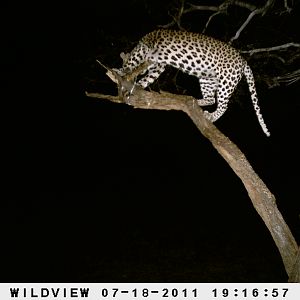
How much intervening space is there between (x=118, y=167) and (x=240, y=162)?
15.9 metres

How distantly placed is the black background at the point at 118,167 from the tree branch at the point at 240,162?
130 inches

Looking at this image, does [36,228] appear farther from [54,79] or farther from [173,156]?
[173,156]

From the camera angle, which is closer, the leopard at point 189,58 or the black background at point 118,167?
the leopard at point 189,58

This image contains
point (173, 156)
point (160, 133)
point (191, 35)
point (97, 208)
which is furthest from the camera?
point (160, 133)

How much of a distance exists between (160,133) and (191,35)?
60.4 ft

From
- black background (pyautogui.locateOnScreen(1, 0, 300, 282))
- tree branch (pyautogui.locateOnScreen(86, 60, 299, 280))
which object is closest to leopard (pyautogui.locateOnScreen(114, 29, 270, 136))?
tree branch (pyautogui.locateOnScreen(86, 60, 299, 280))

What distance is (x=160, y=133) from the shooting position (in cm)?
2519

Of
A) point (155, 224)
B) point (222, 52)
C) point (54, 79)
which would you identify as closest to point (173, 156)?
point (54, 79)

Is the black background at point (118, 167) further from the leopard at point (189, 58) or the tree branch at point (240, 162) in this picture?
the tree branch at point (240, 162)

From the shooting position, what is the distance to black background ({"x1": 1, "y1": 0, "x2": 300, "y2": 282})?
441 inches

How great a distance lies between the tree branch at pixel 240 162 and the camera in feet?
19.5

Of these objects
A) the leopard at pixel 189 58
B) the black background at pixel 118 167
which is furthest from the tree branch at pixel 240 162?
the black background at pixel 118 167

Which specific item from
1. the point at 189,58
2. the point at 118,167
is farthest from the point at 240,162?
the point at 118,167

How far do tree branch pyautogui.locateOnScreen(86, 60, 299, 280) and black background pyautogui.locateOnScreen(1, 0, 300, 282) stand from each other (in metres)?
3.30
